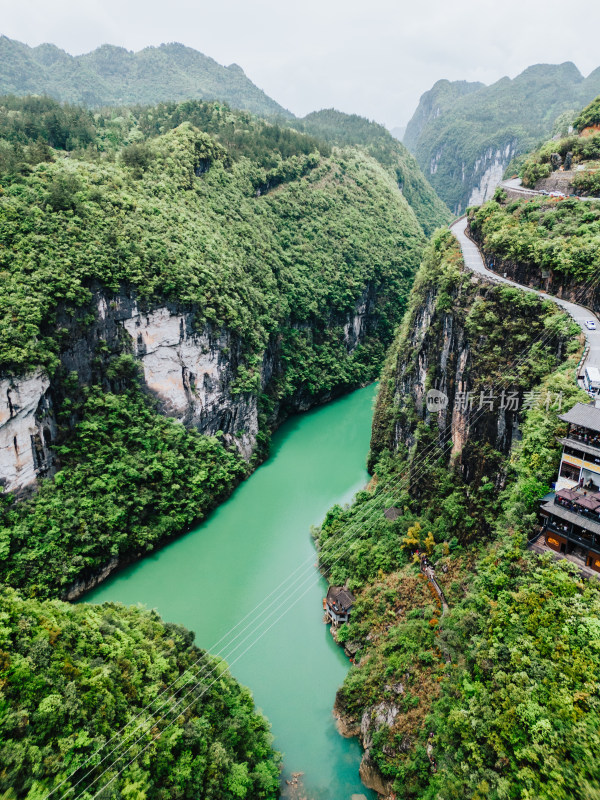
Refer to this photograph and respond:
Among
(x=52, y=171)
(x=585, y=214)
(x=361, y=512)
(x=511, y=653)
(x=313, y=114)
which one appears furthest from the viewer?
(x=313, y=114)

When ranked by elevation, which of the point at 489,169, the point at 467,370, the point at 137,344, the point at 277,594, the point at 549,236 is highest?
the point at 489,169

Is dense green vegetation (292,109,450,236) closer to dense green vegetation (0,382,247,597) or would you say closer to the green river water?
the green river water

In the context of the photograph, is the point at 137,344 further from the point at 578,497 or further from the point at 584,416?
the point at 578,497

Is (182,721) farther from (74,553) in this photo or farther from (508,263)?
(508,263)

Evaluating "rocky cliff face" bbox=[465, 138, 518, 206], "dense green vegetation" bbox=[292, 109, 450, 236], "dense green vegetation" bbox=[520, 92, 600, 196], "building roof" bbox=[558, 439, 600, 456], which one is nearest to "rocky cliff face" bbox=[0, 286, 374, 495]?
"dense green vegetation" bbox=[520, 92, 600, 196]

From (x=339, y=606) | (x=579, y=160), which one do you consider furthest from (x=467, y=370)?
(x=579, y=160)

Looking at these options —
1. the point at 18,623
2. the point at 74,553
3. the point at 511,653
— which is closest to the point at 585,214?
the point at 511,653
